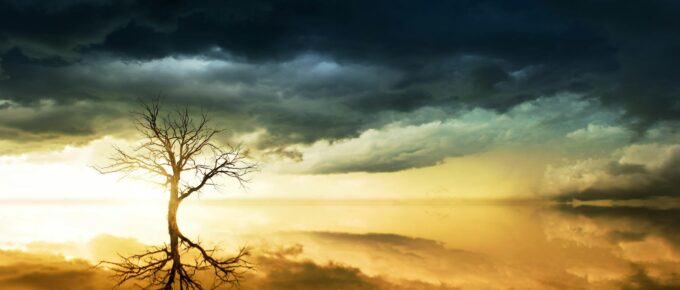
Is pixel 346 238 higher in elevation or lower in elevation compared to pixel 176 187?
lower

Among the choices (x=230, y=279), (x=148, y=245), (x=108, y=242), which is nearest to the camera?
(x=230, y=279)

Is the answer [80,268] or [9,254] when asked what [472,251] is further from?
[9,254]

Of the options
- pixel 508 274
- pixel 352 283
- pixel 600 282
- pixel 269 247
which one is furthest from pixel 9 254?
pixel 600 282

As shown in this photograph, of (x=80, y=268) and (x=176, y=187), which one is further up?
(x=176, y=187)

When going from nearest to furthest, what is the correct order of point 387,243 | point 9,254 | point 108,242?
point 9,254
point 108,242
point 387,243

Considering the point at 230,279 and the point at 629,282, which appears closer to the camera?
the point at 230,279

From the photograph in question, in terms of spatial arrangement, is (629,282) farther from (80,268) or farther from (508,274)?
(80,268)

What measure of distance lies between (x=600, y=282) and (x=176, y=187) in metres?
19.8

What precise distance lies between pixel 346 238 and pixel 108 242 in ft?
59.1

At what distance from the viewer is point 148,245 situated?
99.5ft

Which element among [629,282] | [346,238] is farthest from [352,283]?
[346,238]

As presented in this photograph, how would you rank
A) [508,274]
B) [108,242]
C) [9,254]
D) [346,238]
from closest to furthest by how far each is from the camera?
[508,274] → [9,254] → [108,242] → [346,238]

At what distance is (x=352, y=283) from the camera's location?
65.3 feet

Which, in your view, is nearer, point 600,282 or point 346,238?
point 600,282
